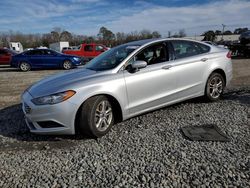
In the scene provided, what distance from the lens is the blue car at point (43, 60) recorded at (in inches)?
598

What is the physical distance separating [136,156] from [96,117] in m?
0.99

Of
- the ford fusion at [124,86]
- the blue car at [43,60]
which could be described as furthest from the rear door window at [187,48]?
the blue car at [43,60]

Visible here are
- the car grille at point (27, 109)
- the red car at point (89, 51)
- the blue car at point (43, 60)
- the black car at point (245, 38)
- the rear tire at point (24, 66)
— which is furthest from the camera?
the red car at point (89, 51)

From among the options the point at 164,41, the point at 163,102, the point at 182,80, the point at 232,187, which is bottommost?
the point at 232,187

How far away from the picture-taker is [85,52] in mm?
18156

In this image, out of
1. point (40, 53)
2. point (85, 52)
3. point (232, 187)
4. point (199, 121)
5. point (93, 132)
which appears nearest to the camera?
point (232, 187)

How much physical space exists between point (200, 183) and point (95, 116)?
74.0 inches

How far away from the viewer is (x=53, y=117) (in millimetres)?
3752

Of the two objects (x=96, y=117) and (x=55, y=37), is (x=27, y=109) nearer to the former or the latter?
(x=96, y=117)

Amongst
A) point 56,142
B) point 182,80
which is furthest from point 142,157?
point 182,80

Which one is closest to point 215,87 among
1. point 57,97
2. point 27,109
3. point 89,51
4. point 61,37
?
point 57,97

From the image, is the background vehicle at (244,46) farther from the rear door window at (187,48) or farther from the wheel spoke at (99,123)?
the wheel spoke at (99,123)

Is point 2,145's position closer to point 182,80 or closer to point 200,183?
point 200,183

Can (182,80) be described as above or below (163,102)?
above
